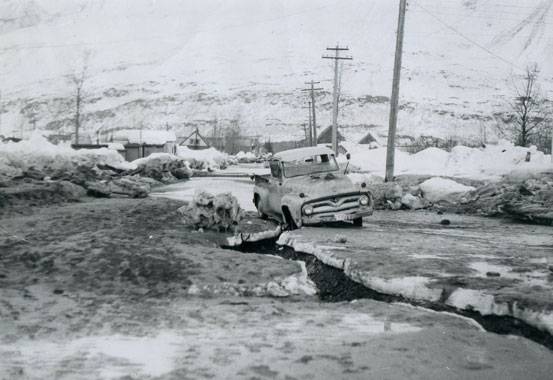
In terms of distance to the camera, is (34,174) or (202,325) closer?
(202,325)

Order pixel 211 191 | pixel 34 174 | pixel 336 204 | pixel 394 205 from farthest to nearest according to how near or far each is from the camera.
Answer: pixel 211 191
pixel 34 174
pixel 394 205
pixel 336 204

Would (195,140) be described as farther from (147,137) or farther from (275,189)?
(275,189)

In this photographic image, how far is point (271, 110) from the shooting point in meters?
131

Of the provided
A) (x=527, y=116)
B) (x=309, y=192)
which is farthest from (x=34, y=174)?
(x=527, y=116)

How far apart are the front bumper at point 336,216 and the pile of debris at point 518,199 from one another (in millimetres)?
5028

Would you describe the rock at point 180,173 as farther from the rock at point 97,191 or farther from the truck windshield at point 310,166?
the truck windshield at point 310,166

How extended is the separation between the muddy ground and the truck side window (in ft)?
13.0

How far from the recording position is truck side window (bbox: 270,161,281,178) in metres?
12.4

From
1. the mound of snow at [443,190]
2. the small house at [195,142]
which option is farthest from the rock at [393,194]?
the small house at [195,142]

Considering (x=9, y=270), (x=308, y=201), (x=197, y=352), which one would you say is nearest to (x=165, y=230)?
(x=308, y=201)

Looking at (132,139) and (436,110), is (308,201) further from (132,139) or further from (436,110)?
(436,110)

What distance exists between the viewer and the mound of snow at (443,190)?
17806 millimetres

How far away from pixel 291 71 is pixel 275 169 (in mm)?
144026

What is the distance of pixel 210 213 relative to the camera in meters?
10.3
